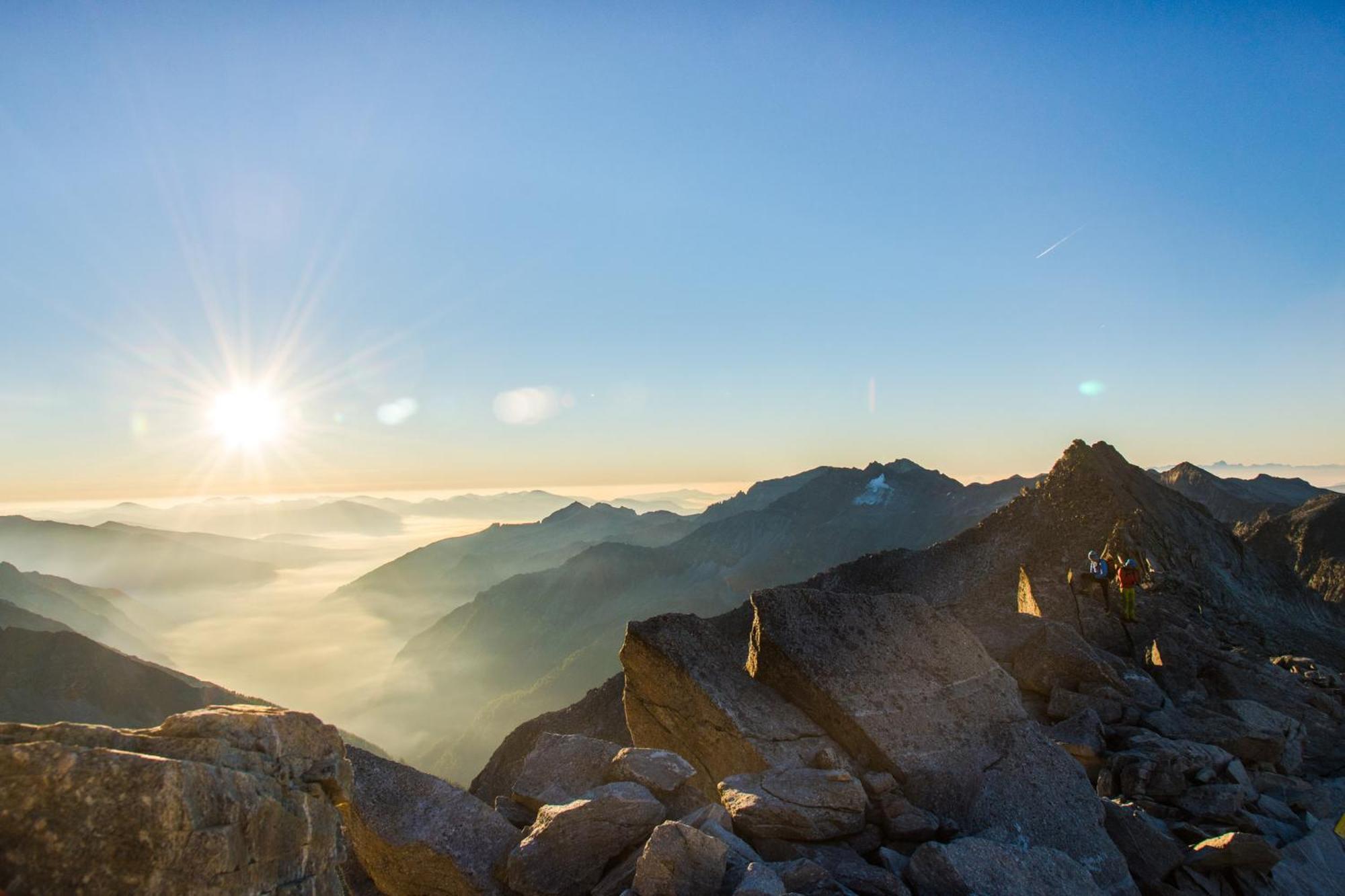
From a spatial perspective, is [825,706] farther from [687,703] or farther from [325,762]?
[325,762]

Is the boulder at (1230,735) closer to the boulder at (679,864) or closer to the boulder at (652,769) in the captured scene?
the boulder at (652,769)

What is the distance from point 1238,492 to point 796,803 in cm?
17021

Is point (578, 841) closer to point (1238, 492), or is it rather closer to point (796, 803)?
point (796, 803)

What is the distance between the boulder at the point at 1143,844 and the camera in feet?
30.5

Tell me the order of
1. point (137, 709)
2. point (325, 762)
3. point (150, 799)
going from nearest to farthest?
point (150, 799), point (325, 762), point (137, 709)

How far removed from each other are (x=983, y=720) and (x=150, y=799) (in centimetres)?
1206

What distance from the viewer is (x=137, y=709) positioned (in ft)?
403

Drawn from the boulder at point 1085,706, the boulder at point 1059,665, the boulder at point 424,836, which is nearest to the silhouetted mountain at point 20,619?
the boulder at point 424,836

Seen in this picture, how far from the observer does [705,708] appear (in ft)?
37.6

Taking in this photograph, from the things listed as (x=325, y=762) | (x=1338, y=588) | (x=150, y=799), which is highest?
(x=150, y=799)

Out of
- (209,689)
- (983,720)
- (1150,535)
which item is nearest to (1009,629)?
(983,720)

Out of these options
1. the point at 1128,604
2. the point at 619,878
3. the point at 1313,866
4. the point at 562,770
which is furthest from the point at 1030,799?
the point at 1128,604

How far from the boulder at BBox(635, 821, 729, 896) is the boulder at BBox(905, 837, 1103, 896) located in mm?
2677

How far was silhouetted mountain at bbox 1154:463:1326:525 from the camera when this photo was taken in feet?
382
